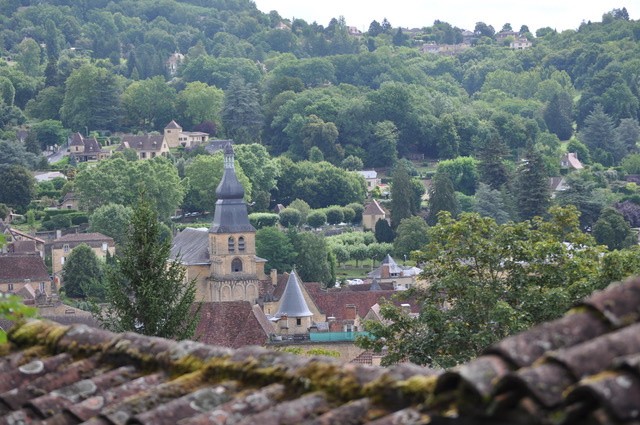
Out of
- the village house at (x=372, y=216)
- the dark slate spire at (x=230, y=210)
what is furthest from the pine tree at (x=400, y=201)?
the dark slate spire at (x=230, y=210)

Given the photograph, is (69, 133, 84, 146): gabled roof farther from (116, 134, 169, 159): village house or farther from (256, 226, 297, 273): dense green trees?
(256, 226, 297, 273): dense green trees

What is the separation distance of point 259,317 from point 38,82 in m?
111

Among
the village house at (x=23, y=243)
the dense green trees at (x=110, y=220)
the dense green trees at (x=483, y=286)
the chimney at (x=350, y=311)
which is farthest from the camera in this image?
the dense green trees at (x=110, y=220)

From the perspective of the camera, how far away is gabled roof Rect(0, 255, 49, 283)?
8825 cm

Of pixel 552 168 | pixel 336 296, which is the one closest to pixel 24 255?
pixel 336 296

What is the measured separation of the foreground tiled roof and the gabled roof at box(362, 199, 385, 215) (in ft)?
361

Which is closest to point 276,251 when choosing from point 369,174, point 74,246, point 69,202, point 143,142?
point 74,246

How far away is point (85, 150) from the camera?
140m

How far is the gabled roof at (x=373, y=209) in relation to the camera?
11869 cm

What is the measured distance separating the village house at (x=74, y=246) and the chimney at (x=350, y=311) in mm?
23828

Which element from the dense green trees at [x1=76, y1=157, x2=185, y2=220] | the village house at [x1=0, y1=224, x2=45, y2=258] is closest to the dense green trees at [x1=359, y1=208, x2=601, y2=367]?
the village house at [x1=0, y1=224, x2=45, y2=258]

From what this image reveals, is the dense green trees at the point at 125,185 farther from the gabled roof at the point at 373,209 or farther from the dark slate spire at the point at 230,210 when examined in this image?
the dark slate spire at the point at 230,210

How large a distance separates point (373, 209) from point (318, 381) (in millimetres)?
112932

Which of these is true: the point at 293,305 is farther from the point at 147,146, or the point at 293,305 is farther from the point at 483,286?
the point at 147,146
